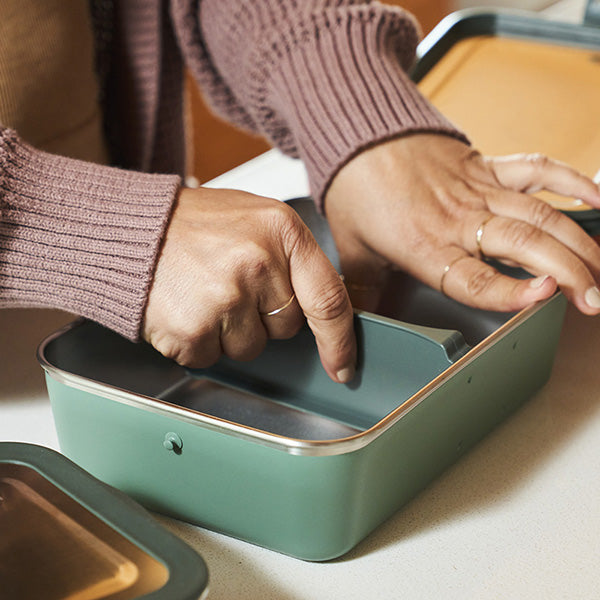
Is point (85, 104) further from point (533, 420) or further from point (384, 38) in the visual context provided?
point (533, 420)

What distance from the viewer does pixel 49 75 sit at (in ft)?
2.35

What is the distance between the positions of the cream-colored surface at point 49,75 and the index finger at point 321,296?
351 millimetres

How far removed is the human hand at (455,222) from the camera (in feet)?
1.87

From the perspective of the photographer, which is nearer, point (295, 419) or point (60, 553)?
point (60, 553)

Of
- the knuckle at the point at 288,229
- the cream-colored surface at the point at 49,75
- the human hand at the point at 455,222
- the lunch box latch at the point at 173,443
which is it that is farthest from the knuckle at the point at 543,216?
the cream-colored surface at the point at 49,75

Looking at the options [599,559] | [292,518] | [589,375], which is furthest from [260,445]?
[589,375]

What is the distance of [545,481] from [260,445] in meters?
0.20

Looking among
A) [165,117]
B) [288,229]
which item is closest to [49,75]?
[165,117]

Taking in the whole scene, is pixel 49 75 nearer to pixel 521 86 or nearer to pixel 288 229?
pixel 288 229

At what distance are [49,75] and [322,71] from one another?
257 millimetres

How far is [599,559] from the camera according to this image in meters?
0.42

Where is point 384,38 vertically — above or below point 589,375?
above

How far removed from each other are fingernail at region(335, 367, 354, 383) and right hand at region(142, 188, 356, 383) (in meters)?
0.02

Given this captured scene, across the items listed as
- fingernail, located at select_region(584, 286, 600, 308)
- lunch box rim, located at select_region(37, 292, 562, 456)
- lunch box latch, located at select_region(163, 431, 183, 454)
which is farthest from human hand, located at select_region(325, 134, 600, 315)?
lunch box latch, located at select_region(163, 431, 183, 454)
